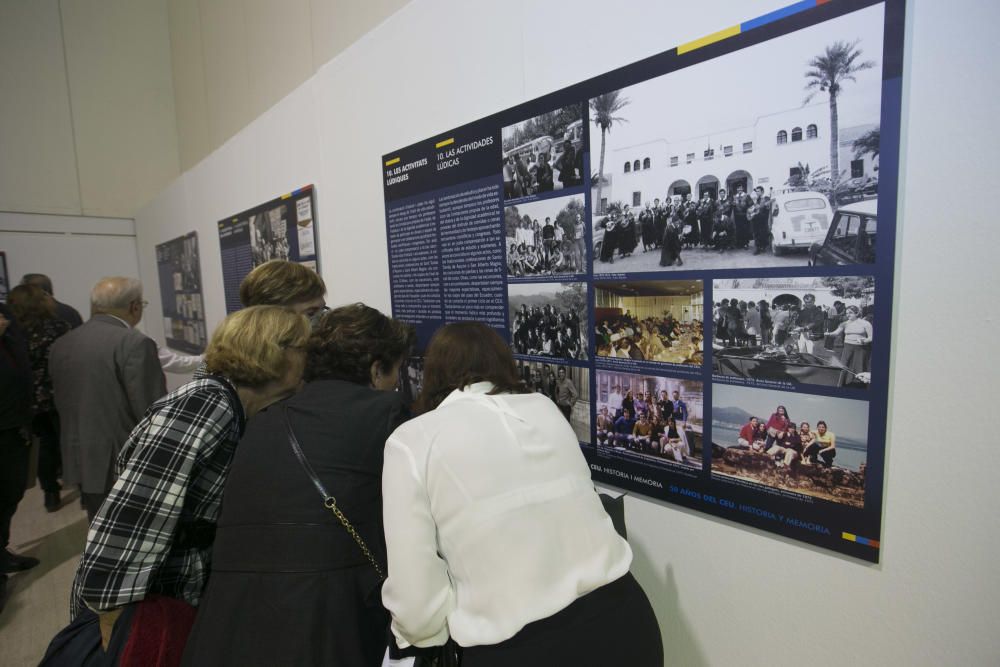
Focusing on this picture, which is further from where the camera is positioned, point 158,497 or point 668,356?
point 668,356

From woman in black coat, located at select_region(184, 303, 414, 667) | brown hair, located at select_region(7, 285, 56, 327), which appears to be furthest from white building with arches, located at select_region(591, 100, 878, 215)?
brown hair, located at select_region(7, 285, 56, 327)

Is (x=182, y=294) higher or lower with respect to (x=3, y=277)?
lower

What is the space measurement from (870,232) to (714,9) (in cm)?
68

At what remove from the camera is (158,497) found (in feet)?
4.09

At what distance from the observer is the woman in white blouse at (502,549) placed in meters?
1.00

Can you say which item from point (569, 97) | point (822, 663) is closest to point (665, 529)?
point (822, 663)

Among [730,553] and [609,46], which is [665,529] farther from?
[609,46]

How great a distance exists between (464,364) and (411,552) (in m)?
0.44

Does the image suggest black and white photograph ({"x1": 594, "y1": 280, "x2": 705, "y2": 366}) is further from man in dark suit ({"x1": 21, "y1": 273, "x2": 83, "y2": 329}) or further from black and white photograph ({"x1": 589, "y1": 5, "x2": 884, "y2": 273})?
man in dark suit ({"x1": 21, "y1": 273, "x2": 83, "y2": 329})

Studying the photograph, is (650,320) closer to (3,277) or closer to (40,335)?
(40,335)

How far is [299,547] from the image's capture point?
118 centimetres

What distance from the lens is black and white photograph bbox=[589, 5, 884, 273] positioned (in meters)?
1.05

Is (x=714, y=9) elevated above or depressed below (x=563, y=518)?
above

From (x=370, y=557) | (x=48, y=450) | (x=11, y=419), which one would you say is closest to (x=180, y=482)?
(x=370, y=557)
